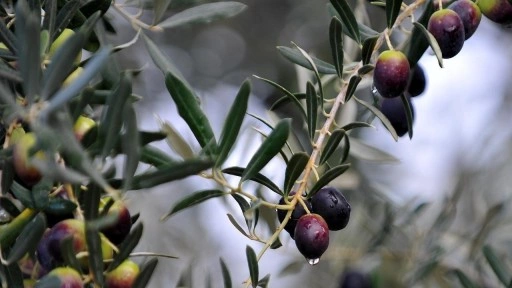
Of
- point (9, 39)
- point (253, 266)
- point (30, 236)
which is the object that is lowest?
point (253, 266)

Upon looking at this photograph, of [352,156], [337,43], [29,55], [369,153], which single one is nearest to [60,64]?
[29,55]

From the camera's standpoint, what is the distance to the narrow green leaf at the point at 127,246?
2.42 ft

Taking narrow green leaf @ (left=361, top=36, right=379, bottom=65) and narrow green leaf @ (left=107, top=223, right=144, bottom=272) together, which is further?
narrow green leaf @ (left=361, top=36, right=379, bottom=65)

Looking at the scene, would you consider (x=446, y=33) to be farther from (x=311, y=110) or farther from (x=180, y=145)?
(x=180, y=145)

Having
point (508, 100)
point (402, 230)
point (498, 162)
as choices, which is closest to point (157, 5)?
point (402, 230)

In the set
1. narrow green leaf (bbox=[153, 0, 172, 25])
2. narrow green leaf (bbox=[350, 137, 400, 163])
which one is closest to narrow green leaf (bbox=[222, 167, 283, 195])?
narrow green leaf (bbox=[153, 0, 172, 25])

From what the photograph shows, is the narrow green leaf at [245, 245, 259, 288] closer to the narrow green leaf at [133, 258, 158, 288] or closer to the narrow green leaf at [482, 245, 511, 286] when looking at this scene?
the narrow green leaf at [133, 258, 158, 288]

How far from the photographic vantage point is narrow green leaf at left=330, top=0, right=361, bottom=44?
0.90 m

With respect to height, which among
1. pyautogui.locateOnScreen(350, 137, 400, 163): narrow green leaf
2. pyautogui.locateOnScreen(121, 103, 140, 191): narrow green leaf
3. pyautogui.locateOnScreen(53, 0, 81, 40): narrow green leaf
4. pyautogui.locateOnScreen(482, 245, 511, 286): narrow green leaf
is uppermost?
pyautogui.locateOnScreen(121, 103, 140, 191): narrow green leaf

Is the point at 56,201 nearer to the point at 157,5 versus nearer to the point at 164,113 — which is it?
the point at 157,5

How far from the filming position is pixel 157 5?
945 mm

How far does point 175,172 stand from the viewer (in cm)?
62

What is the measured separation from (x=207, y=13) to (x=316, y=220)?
308 millimetres

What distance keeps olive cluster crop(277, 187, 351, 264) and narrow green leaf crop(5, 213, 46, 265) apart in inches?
9.6
